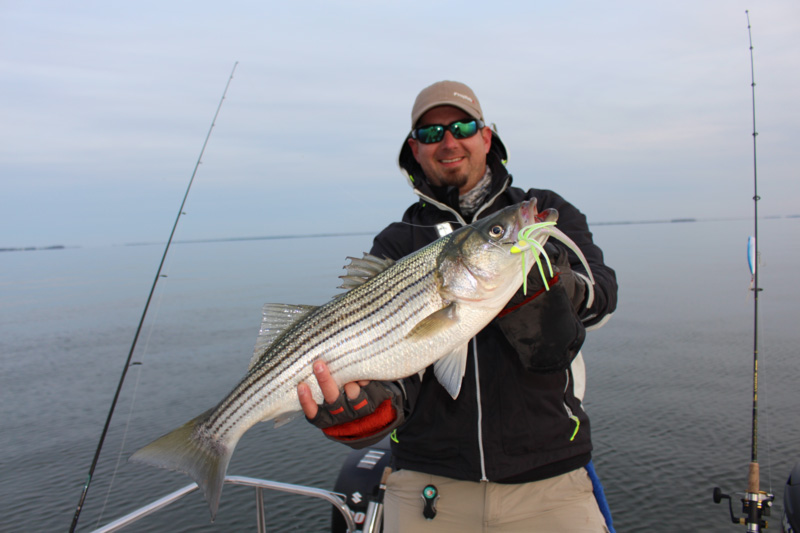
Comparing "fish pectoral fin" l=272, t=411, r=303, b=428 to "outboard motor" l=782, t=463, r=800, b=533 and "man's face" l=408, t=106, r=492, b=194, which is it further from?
"outboard motor" l=782, t=463, r=800, b=533

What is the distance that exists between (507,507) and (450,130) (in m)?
2.93

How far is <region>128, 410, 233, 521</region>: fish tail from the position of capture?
137 inches

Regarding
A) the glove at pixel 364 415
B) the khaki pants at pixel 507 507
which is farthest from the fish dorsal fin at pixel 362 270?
the khaki pants at pixel 507 507

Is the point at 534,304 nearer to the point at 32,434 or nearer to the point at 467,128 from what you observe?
the point at 467,128

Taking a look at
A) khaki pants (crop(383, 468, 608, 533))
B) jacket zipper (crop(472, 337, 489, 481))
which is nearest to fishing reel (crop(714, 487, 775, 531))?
khaki pants (crop(383, 468, 608, 533))

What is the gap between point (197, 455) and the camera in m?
3.54

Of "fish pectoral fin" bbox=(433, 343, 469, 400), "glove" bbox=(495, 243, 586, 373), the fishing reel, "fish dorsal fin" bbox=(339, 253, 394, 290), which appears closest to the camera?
"glove" bbox=(495, 243, 586, 373)

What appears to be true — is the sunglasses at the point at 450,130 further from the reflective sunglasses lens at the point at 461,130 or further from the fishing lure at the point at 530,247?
the fishing lure at the point at 530,247

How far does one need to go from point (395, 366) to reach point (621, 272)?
36297mm

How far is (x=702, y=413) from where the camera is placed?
1228 centimetres

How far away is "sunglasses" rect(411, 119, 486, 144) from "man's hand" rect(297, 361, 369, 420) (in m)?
2.18

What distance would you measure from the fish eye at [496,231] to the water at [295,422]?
25.5ft

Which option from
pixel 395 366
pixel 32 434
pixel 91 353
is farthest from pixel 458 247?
pixel 91 353

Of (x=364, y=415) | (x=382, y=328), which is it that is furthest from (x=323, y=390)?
(x=382, y=328)
